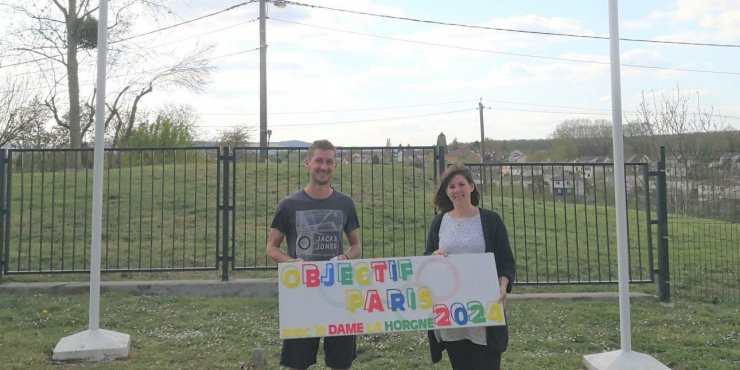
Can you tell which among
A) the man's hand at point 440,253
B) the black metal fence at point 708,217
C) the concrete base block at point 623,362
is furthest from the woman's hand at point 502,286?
the black metal fence at point 708,217

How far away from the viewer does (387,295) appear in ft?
11.1

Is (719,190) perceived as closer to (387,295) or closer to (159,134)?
(387,295)

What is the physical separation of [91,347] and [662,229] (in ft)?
21.1

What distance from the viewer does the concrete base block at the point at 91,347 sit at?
4809 mm

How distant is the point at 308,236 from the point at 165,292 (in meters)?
4.35

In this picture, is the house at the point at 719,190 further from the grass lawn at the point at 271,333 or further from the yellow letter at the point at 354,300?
the yellow letter at the point at 354,300

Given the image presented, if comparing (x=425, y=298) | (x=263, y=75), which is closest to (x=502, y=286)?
(x=425, y=298)

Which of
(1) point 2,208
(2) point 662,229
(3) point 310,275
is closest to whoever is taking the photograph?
(3) point 310,275

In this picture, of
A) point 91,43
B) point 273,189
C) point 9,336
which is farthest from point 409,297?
point 91,43

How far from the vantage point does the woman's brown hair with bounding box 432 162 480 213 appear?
3.23 meters

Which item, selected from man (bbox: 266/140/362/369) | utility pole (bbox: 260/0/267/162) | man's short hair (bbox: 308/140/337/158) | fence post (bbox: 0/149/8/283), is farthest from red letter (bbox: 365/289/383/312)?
utility pole (bbox: 260/0/267/162)

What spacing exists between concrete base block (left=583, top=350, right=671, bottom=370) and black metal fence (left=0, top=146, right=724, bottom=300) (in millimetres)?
2380

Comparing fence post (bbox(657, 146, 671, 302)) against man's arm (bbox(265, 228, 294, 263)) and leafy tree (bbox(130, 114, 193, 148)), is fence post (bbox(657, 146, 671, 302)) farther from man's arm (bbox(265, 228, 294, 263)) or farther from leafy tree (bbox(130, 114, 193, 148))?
leafy tree (bbox(130, 114, 193, 148))

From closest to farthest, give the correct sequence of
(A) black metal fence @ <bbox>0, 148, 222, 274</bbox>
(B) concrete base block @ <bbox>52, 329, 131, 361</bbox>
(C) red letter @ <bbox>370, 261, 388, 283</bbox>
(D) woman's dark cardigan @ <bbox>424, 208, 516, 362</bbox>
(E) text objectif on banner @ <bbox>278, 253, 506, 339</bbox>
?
(D) woman's dark cardigan @ <bbox>424, 208, 516, 362</bbox> → (E) text objectif on banner @ <bbox>278, 253, 506, 339</bbox> → (C) red letter @ <bbox>370, 261, 388, 283</bbox> → (B) concrete base block @ <bbox>52, 329, 131, 361</bbox> → (A) black metal fence @ <bbox>0, 148, 222, 274</bbox>
